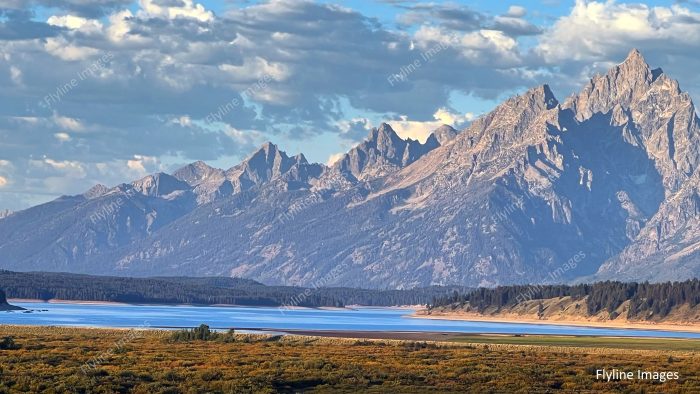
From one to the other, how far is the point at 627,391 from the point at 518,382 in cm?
987

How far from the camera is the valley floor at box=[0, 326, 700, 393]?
10775 cm

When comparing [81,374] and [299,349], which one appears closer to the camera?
[81,374]

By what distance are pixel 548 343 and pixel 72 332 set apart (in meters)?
70.1

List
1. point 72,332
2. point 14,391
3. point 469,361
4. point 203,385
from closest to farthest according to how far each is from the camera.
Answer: point 14,391, point 203,385, point 469,361, point 72,332

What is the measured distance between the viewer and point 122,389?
103 meters

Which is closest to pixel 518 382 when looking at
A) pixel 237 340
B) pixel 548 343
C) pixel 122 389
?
pixel 122 389

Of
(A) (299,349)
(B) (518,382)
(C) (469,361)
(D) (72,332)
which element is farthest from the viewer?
(D) (72,332)

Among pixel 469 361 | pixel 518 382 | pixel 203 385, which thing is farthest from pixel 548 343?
pixel 203 385

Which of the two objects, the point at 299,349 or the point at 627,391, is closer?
the point at 627,391

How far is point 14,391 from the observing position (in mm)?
98875

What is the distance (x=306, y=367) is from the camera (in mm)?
121938

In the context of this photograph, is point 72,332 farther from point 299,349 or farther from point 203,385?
point 203,385

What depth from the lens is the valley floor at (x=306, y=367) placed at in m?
108

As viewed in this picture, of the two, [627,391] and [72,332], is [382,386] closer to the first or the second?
[627,391]
